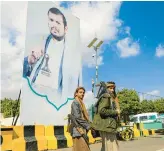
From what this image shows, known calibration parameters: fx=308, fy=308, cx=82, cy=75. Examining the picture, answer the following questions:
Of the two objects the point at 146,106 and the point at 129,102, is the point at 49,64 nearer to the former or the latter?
the point at 129,102

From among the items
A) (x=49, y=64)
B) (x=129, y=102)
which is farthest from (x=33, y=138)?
(x=129, y=102)

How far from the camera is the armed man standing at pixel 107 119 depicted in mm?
5133

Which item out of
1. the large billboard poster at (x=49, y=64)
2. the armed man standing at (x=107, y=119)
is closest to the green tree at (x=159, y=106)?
the large billboard poster at (x=49, y=64)

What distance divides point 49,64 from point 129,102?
44.8m

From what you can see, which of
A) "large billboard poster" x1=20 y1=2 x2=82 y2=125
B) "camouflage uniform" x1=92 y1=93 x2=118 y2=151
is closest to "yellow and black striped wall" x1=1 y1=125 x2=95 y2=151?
"large billboard poster" x1=20 y1=2 x2=82 y2=125

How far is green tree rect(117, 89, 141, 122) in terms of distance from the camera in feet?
177

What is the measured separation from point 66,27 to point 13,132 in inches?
185

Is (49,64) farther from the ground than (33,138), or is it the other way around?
(49,64)

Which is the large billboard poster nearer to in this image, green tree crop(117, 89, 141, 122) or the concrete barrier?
the concrete barrier

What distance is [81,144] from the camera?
5.14 meters

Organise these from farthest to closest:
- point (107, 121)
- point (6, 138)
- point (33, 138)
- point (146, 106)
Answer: point (146, 106) < point (33, 138) < point (6, 138) < point (107, 121)

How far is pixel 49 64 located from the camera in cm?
1062

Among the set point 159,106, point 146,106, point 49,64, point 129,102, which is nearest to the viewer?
point 49,64

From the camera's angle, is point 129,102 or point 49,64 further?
point 129,102
